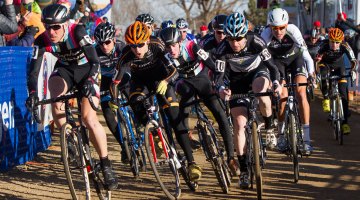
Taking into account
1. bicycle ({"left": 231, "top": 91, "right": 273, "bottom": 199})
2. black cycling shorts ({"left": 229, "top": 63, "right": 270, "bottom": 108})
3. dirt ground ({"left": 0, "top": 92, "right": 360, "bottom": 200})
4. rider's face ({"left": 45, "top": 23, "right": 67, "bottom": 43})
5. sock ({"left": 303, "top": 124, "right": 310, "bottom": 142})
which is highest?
rider's face ({"left": 45, "top": 23, "right": 67, "bottom": 43})

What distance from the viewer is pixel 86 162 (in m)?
8.26

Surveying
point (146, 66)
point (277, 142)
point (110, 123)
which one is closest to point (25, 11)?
point (110, 123)

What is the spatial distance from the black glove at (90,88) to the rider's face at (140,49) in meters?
1.20

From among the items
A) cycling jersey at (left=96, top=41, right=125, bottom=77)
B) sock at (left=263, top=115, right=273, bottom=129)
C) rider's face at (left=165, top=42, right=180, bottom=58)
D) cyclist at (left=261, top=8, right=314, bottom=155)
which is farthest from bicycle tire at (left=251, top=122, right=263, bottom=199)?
cycling jersey at (left=96, top=41, right=125, bottom=77)

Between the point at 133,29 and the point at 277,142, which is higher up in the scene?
the point at 133,29

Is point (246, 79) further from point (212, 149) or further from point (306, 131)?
point (306, 131)

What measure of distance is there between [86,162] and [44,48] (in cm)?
131

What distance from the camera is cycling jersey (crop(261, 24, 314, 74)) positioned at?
1167cm

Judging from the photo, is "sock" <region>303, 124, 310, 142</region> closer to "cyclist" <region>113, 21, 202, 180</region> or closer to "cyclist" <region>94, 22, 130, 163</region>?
"cyclist" <region>94, 22, 130, 163</region>

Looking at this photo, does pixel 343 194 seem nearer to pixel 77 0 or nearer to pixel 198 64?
pixel 198 64

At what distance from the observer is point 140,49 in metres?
9.24

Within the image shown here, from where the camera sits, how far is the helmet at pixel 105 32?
10.8 m

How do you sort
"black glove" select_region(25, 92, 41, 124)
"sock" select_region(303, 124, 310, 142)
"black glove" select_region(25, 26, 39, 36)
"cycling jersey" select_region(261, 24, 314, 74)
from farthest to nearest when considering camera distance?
1. "black glove" select_region(25, 26, 39, 36)
2. "sock" select_region(303, 124, 310, 142)
3. "cycling jersey" select_region(261, 24, 314, 74)
4. "black glove" select_region(25, 92, 41, 124)

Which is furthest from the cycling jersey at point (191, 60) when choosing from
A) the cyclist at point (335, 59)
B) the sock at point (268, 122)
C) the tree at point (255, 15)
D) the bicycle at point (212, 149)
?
the tree at point (255, 15)
